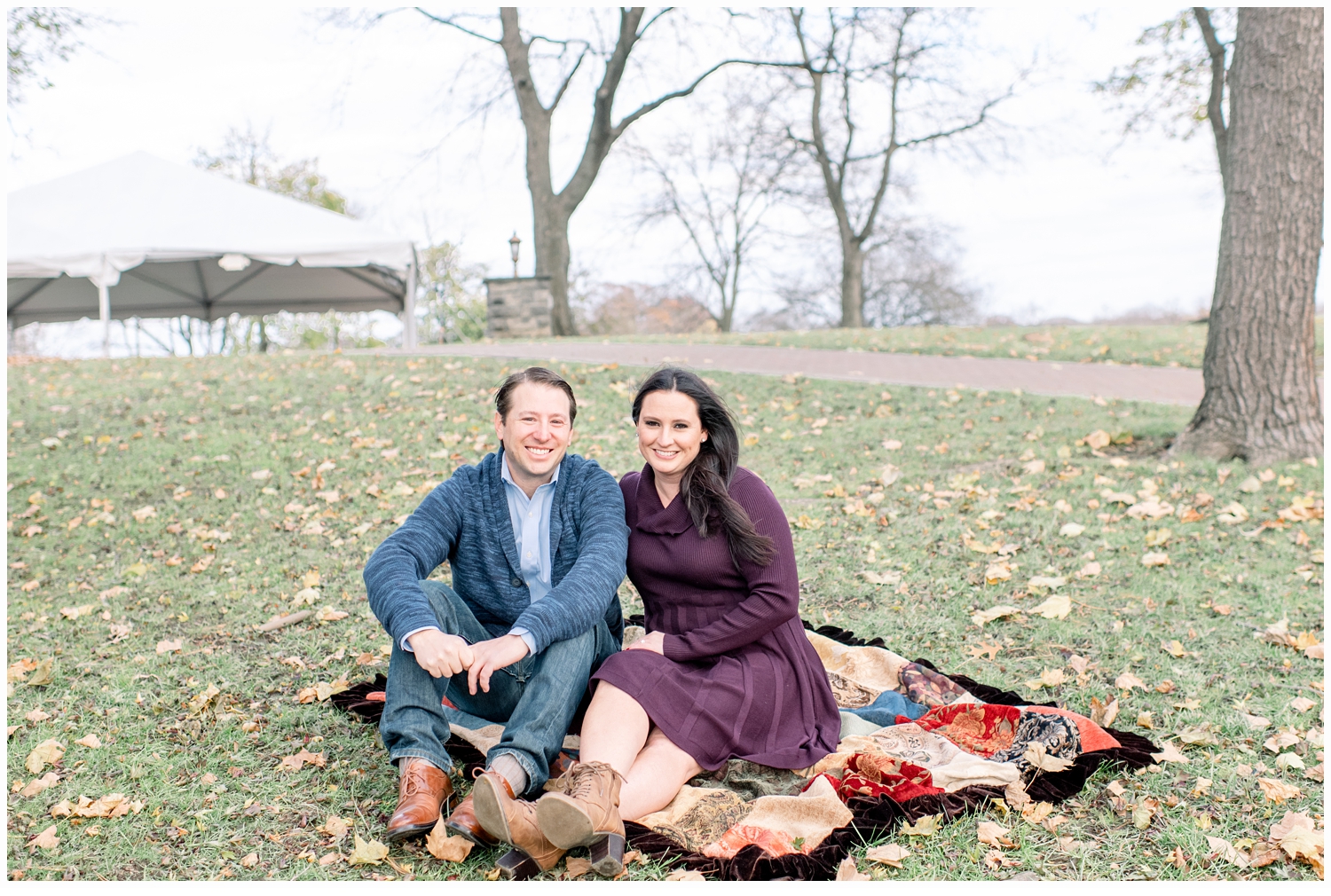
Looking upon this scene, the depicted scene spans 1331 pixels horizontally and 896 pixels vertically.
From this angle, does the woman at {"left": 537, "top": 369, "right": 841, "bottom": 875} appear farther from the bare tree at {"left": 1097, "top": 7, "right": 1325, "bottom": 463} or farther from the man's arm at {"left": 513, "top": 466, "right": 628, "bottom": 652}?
the bare tree at {"left": 1097, "top": 7, "right": 1325, "bottom": 463}

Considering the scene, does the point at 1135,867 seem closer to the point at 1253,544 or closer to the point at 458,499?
the point at 458,499

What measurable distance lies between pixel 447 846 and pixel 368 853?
21 centimetres

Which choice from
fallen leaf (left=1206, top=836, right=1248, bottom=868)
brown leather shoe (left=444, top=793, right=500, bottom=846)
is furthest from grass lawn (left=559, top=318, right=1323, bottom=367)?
brown leather shoe (left=444, top=793, right=500, bottom=846)

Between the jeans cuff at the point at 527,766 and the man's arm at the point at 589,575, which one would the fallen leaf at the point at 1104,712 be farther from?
the jeans cuff at the point at 527,766

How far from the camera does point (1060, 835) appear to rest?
8.43 ft

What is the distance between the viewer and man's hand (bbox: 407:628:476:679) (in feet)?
8.48

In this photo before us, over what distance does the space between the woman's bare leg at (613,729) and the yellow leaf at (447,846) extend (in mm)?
366

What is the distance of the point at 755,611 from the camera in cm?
283

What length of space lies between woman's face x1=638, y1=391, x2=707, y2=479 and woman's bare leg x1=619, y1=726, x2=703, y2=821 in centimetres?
80

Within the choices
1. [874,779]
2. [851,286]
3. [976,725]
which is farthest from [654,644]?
[851,286]

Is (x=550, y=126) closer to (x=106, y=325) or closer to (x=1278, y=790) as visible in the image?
(x=106, y=325)

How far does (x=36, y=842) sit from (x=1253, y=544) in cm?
563

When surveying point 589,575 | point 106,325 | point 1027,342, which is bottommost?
point 589,575

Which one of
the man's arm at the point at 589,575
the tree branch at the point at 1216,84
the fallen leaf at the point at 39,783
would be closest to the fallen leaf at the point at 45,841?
the fallen leaf at the point at 39,783
